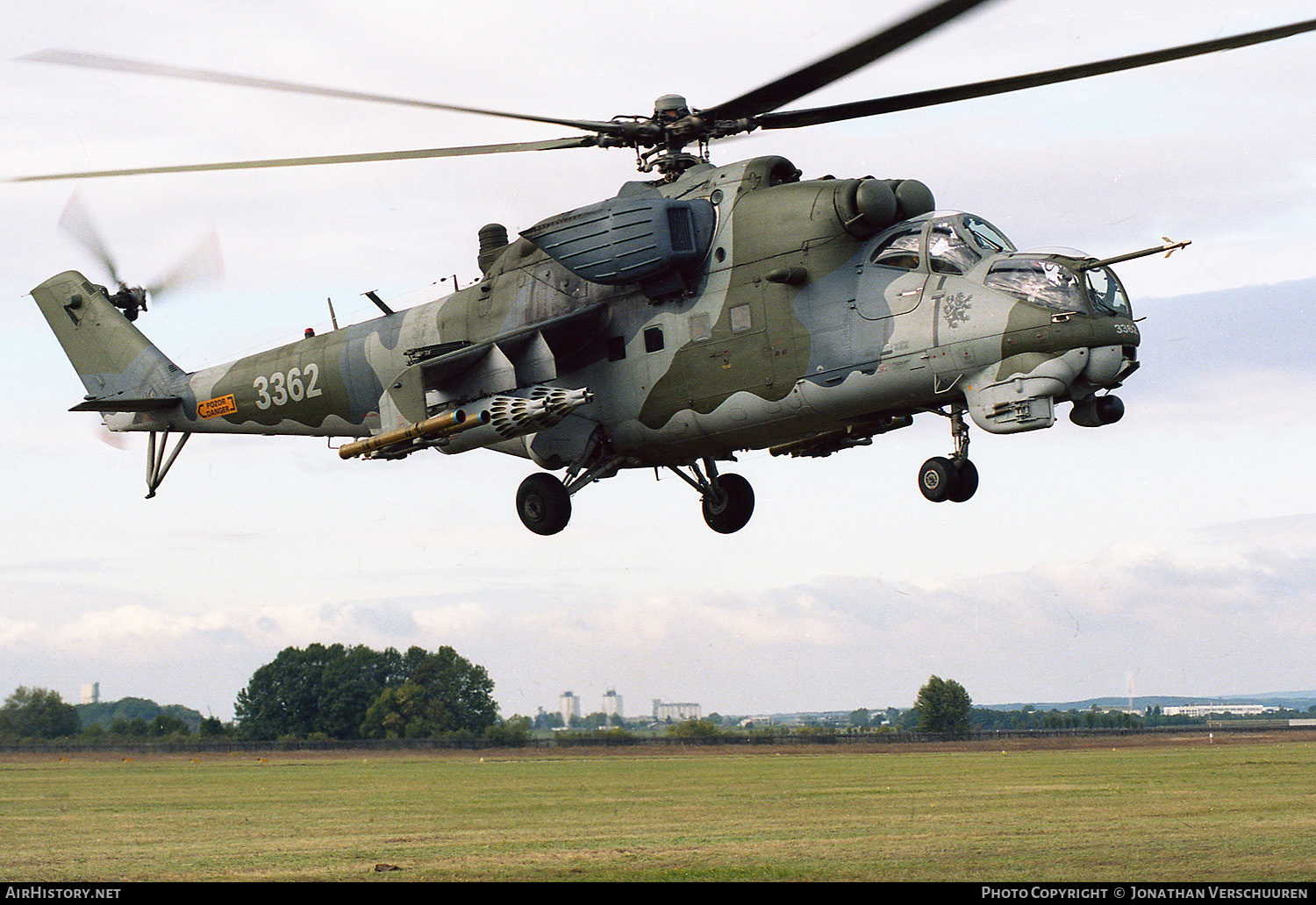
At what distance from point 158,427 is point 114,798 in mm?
21917

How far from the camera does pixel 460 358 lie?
23.5 metres

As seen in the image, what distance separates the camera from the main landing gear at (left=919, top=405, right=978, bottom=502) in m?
19.9

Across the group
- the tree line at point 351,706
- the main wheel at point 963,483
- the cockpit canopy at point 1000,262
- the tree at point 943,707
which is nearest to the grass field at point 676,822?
the main wheel at point 963,483

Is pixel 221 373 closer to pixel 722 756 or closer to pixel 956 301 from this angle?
pixel 956 301

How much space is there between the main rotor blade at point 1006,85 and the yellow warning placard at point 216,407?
12864 millimetres

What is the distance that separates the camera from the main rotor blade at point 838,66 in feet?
48.3

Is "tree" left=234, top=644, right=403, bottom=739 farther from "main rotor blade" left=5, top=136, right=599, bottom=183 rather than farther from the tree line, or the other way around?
"main rotor blade" left=5, top=136, right=599, bottom=183

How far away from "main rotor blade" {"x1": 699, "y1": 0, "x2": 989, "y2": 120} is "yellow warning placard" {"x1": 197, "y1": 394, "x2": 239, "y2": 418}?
12.2 meters

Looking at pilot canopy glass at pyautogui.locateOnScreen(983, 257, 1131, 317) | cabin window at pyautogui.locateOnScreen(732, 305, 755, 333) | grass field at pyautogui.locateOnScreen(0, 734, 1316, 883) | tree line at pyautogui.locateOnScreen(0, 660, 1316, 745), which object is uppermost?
cabin window at pyautogui.locateOnScreen(732, 305, 755, 333)

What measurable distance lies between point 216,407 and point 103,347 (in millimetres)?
4209

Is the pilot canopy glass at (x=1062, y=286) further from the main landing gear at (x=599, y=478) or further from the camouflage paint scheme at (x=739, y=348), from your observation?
the main landing gear at (x=599, y=478)

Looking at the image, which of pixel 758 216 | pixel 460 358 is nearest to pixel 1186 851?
pixel 758 216


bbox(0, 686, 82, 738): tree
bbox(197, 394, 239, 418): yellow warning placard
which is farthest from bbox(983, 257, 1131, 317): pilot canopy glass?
bbox(0, 686, 82, 738): tree
